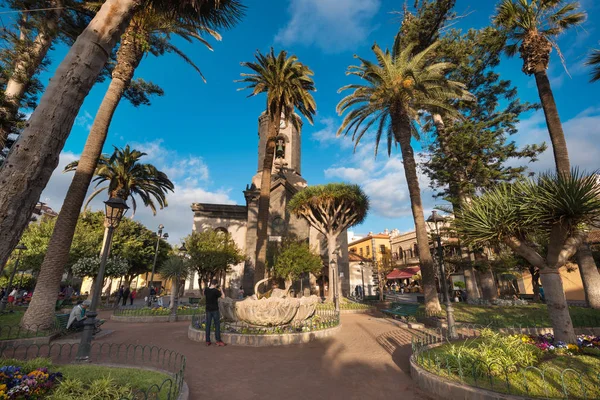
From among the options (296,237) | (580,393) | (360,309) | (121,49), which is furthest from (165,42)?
(296,237)

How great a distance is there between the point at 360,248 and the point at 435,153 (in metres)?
38.2

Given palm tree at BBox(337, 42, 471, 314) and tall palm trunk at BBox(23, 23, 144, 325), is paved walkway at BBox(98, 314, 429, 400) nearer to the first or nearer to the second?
tall palm trunk at BBox(23, 23, 144, 325)

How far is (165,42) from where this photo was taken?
1270 cm

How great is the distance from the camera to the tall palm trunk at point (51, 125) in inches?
134

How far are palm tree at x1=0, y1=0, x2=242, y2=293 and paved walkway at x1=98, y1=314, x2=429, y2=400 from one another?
12.7ft

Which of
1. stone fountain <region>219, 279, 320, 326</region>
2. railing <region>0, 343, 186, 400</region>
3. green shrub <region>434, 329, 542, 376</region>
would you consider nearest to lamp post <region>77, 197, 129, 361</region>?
railing <region>0, 343, 186, 400</region>

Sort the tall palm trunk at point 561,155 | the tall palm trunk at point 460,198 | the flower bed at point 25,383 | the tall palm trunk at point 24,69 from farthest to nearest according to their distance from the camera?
the tall palm trunk at point 460,198, the tall palm trunk at point 24,69, the tall palm trunk at point 561,155, the flower bed at point 25,383

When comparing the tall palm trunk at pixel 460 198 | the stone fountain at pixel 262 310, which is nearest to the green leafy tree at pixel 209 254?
the stone fountain at pixel 262 310

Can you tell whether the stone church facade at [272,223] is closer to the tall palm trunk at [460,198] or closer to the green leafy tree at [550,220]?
the tall palm trunk at [460,198]

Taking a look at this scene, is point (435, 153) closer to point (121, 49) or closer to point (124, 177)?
point (121, 49)

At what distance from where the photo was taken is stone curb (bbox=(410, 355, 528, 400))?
3943 millimetres

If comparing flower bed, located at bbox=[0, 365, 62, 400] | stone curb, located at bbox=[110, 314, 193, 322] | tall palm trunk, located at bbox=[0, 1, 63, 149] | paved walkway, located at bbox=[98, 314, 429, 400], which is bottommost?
stone curb, located at bbox=[110, 314, 193, 322]

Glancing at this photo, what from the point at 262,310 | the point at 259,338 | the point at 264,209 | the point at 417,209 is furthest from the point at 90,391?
the point at 417,209

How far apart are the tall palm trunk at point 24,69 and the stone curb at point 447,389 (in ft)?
58.0
